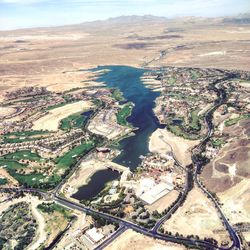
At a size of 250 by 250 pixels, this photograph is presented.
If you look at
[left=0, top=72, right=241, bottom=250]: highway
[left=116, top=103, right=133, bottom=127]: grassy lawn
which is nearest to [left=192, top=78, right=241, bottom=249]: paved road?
[left=0, top=72, right=241, bottom=250]: highway

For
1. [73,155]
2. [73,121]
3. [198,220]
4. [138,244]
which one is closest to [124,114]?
[73,121]

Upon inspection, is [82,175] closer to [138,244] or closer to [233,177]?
[138,244]

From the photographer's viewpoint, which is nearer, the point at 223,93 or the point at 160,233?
the point at 160,233

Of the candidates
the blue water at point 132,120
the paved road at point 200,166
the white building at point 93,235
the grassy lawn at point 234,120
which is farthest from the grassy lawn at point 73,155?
the grassy lawn at point 234,120

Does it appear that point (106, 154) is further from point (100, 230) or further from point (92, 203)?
point (100, 230)

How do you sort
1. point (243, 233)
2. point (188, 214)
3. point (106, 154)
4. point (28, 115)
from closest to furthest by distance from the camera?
point (243, 233), point (188, 214), point (106, 154), point (28, 115)

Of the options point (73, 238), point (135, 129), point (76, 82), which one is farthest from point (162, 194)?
Answer: point (76, 82)

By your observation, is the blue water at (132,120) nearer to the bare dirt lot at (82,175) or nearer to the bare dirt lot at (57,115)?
the bare dirt lot at (82,175)

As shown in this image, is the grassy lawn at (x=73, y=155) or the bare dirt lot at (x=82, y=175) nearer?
the bare dirt lot at (x=82, y=175)
